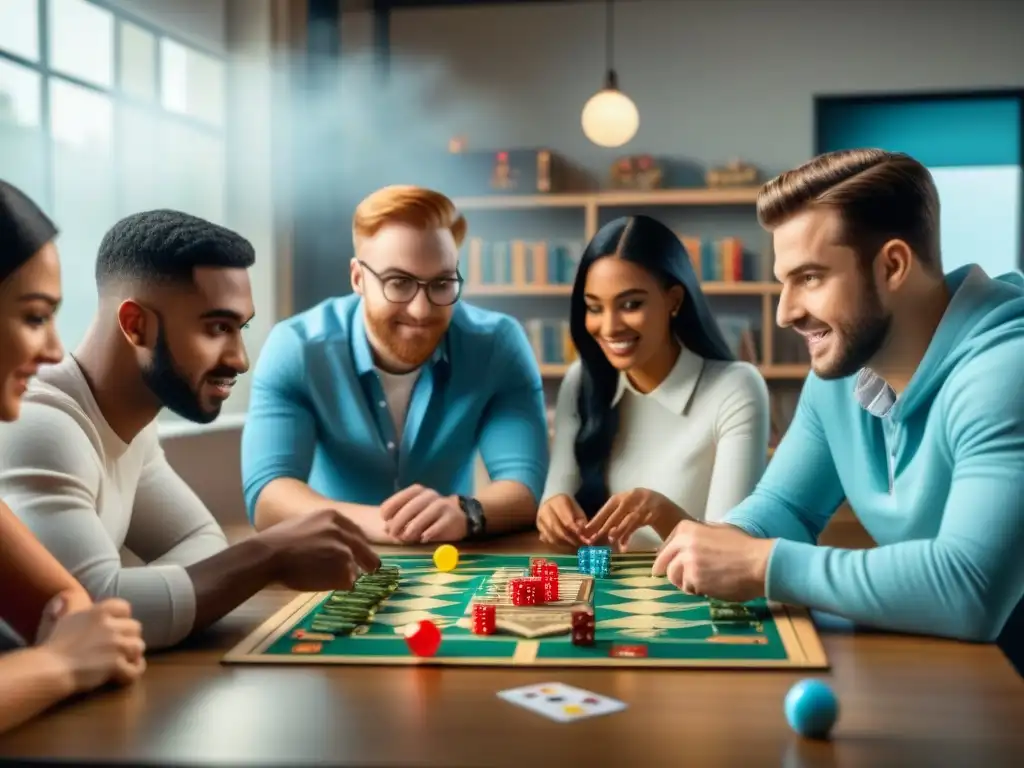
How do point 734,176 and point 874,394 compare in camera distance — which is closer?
point 874,394

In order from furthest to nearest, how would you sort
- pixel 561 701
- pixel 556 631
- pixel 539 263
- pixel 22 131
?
1. pixel 539 263
2. pixel 22 131
3. pixel 556 631
4. pixel 561 701

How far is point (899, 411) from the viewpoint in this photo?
1.73 meters

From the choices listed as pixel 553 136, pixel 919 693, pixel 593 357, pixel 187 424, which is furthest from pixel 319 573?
pixel 553 136

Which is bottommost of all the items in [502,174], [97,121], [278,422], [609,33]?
[278,422]

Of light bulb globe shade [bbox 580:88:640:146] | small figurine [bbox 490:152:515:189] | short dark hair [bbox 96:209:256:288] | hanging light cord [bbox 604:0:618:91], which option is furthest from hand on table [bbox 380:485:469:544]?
hanging light cord [bbox 604:0:618:91]

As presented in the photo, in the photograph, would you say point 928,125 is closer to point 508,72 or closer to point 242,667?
point 508,72

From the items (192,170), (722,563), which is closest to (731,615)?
(722,563)

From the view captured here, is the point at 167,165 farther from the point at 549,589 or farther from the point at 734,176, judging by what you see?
the point at 549,589

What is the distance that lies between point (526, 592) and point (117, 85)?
340cm

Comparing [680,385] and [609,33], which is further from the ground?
[609,33]

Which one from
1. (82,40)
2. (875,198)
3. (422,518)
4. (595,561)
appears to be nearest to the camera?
(875,198)

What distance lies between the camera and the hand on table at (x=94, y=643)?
4.19 feet

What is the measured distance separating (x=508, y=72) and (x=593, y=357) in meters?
4.57

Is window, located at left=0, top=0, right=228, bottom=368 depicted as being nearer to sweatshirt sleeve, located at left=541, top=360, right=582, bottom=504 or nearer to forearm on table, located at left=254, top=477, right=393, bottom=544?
forearm on table, located at left=254, top=477, right=393, bottom=544
